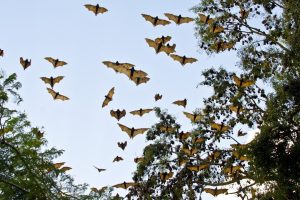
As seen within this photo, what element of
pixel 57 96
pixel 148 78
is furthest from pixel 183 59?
Result: pixel 57 96

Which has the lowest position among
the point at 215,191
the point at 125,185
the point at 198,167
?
the point at 215,191

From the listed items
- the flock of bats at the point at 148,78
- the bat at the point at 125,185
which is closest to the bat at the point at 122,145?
the flock of bats at the point at 148,78

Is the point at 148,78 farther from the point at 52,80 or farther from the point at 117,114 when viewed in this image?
the point at 52,80

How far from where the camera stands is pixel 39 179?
1044 centimetres

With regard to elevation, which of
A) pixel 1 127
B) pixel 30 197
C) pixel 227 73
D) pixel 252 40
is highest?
pixel 252 40


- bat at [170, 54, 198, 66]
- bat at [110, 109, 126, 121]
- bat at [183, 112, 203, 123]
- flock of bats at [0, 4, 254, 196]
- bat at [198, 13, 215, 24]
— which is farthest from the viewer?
bat at [183, 112, 203, 123]

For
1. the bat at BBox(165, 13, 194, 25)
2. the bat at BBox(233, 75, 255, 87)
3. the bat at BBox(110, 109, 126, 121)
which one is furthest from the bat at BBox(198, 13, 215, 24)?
the bat at BBox(110, 109, 126, 121)

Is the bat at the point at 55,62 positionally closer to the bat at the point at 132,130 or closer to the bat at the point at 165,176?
the bat at the point at 132,130

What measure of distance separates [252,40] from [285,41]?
1404 millimetres

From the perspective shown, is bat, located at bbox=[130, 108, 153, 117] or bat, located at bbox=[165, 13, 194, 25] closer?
bat, located at bbox=[165, 13, 194, 25]

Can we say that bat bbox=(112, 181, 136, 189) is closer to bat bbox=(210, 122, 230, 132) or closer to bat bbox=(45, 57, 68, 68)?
bat bbox=(210, 122, 230, 132)

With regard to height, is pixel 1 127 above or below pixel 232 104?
below

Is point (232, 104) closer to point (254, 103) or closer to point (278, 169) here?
point (254, 103)

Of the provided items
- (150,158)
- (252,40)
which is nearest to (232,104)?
(252,40)
